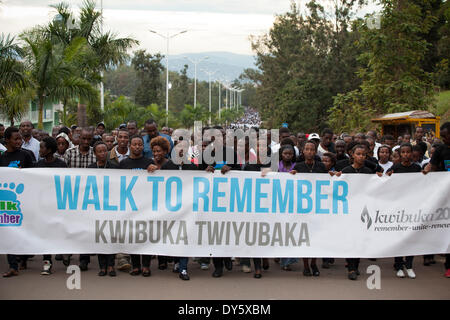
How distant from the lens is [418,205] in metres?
8.01

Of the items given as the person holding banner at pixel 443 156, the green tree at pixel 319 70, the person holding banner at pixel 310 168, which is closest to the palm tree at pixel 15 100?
the person holding banner at pixel 310 168

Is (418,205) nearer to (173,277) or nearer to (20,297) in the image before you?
(173,277)

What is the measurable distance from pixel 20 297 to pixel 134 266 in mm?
1659

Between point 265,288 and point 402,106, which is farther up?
point 402,106

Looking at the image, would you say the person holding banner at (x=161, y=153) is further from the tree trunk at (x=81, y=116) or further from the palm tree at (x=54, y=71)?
the tree trunk at (x=81, y=116)

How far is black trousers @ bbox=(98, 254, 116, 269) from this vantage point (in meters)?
7.93

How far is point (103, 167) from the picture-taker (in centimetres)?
839

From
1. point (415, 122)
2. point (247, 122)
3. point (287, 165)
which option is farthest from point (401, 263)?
point (247, 122)

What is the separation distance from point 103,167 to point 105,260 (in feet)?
4.29

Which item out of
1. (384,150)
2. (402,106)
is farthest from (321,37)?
(384,150)

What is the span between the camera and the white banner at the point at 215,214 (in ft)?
25.3

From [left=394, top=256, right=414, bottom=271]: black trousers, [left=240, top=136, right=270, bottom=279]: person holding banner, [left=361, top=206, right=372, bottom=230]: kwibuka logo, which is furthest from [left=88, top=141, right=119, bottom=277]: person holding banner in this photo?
[left=394, top=256, right=414, bottom=271]: black trousers

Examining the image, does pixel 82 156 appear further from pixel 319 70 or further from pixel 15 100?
pixel 319 70

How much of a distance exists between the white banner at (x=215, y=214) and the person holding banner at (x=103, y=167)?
0.31m
